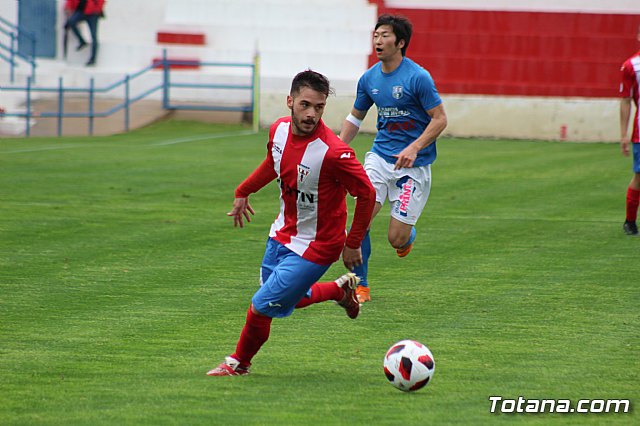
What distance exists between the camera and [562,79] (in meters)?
28.5

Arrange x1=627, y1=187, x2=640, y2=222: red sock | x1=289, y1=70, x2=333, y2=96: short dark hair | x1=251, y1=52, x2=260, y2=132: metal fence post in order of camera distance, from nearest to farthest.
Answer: x1=289, y1=70, x2=333, y2=96: short dark hair → x1=627, y1=187, x2=640, y2=222: red sock → x1=251, y1=52, x2=260, y2=132: metal fence post

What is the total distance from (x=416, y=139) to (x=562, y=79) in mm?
20747

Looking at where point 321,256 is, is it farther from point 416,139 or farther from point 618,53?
point 618,53

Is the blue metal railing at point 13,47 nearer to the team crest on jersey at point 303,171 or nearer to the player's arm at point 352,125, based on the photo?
the player's arm at point 352,125

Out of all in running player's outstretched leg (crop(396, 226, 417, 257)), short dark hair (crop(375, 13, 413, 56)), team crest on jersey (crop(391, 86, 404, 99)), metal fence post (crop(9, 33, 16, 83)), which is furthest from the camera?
metal fence post (crop(9, 33, 16, 83))

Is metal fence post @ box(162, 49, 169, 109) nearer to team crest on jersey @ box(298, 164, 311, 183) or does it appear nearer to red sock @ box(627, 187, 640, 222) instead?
red sock @ box(627, 187, 640, 222)

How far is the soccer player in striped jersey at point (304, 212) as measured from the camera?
20.2 ft

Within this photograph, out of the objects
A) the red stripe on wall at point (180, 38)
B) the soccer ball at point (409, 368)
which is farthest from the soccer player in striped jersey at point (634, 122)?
the red stripe on wall at point (180, 38)

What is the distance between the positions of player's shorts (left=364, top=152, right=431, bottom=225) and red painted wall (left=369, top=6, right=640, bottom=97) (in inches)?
785

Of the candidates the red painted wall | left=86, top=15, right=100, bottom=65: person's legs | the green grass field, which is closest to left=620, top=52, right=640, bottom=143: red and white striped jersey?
the green grass field

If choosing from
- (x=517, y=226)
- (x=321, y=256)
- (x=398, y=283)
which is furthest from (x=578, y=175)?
(x=321, y=256)

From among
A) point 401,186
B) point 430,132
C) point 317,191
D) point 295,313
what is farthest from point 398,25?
point 317,191

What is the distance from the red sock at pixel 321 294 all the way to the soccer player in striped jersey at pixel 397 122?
1.86 meters

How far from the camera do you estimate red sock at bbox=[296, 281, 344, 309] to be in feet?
21.7
